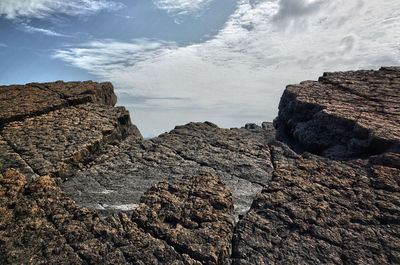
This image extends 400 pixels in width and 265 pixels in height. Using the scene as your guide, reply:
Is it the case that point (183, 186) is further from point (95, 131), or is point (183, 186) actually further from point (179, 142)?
point (95, 131)

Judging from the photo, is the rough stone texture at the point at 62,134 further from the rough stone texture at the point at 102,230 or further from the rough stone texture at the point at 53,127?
the rough stone texture at the point at 102,230

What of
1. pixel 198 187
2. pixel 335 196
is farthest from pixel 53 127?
pixel 335 196

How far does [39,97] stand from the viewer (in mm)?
6941

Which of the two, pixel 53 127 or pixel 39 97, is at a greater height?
pixel 39 97

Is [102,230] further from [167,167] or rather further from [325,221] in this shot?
[325,221]

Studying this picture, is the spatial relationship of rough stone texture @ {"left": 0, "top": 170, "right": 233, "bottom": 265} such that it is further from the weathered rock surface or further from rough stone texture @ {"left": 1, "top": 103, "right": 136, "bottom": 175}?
rough stone texture @ {"left": 1, "top": 103, "right": 136, "bottom": 175}

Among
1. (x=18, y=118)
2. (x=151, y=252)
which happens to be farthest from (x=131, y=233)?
(x=18, y=118)

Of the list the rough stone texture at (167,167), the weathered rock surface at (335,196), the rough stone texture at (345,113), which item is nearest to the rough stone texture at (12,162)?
the rough stone texture at (167,167)

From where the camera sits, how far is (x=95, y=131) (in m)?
5.71

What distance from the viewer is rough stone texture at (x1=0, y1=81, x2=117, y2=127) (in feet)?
19.4

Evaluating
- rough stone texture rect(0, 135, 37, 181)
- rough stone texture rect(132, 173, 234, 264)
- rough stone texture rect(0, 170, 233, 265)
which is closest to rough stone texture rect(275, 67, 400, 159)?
rough stone texture rect(132, 173, 234, 264)

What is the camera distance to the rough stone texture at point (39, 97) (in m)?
5.92

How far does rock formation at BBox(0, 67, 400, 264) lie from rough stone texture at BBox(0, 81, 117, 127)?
0.05 metres

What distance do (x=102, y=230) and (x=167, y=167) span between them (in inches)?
84.7
